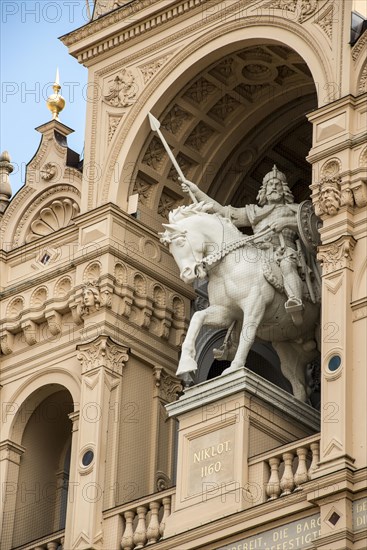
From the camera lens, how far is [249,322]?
81.3 ft

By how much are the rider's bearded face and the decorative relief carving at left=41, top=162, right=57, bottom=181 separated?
11.8ft

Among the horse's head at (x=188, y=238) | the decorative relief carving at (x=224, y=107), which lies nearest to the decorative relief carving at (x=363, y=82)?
the horse's head at (x=188, y=238)

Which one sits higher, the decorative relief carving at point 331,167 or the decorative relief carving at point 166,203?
the decorative relief carving at point 166,203

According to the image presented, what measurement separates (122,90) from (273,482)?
6.39 meters

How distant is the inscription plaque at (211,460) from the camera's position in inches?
931

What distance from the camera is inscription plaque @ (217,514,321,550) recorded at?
22.4m

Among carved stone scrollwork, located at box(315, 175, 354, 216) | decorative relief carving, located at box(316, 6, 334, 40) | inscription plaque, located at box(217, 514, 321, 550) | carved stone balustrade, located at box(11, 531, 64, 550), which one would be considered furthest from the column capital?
decorative relief carving, located at box(316, 6, 334, 40)

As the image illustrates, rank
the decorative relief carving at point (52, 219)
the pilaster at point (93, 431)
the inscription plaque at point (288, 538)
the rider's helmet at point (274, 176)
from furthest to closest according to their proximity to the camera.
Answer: the decorative relief carving at point (52, 219)
the rider's helmet at point (274, 176)
the pilaster at point (93, 431)
the inscription plaque at point (288, 538)

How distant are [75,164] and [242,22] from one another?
349 centimetres

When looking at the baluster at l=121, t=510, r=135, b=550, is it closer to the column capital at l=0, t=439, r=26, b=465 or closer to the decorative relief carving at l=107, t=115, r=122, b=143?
the column capital at l=0, t=439, r=26, b=465

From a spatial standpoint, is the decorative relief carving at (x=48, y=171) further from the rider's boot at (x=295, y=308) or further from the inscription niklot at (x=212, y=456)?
the inscription niklot at (x=212, y=456)

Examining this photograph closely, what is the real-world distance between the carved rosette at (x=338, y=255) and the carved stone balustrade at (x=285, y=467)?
1.95 m

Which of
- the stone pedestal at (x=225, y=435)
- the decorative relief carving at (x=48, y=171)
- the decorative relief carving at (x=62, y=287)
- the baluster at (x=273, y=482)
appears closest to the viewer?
the baluster at (x=273, y=482)

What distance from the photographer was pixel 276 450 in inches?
923
